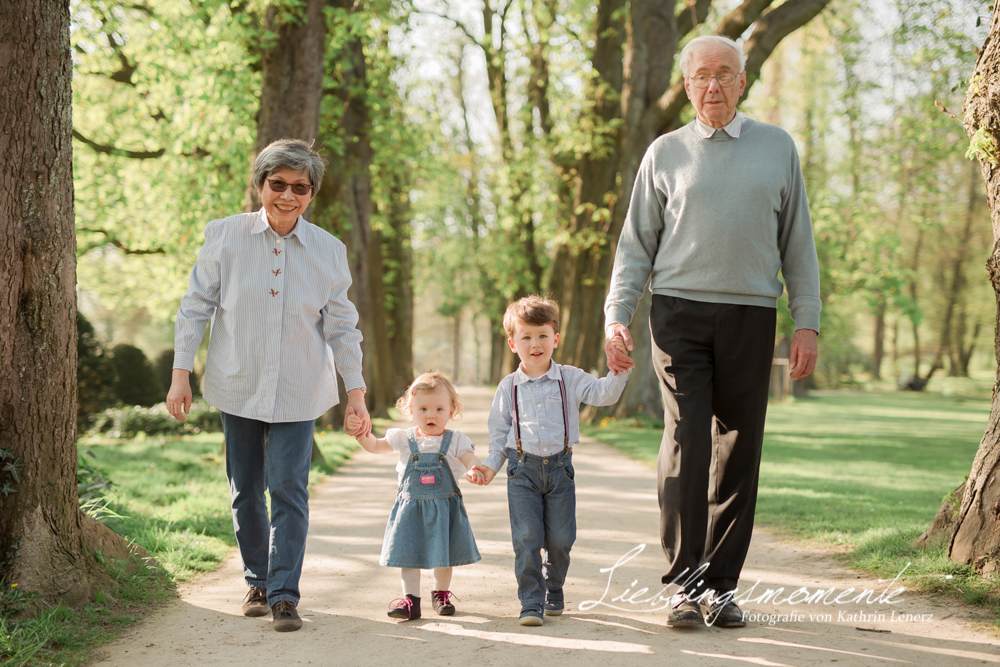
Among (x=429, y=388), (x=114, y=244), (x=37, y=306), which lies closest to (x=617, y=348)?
(x=429, y=388)

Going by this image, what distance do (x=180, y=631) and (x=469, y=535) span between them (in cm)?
136

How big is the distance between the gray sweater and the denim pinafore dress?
109 centimetres

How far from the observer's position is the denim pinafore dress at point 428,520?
3.99m

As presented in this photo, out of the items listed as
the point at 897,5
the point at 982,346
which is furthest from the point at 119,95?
the point at 982,346

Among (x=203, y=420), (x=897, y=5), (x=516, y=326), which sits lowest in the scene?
(x=203, y=420)

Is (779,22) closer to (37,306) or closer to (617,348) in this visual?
(617,348)

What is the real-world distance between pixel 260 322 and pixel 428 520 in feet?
3.94

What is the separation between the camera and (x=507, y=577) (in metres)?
4.84

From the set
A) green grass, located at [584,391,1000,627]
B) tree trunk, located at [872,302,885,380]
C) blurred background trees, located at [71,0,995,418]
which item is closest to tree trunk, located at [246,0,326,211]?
blurred background trees, located at [71,0,995,418]

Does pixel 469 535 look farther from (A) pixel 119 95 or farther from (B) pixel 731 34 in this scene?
(A) pixel 119 95

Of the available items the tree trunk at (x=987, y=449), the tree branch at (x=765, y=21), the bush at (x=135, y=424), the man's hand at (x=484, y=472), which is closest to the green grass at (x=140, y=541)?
the man's hand at (x=484, y=472)

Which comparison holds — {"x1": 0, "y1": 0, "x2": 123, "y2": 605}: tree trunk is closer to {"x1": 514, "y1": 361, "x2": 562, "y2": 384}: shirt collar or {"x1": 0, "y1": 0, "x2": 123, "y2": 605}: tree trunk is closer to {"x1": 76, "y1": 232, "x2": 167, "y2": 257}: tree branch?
{"x1": 514, "y1": 361, "x2": 562, "y2": 384}: shirt collar

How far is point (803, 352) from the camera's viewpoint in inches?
151

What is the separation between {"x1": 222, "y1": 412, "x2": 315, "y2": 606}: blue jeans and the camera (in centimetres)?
398
